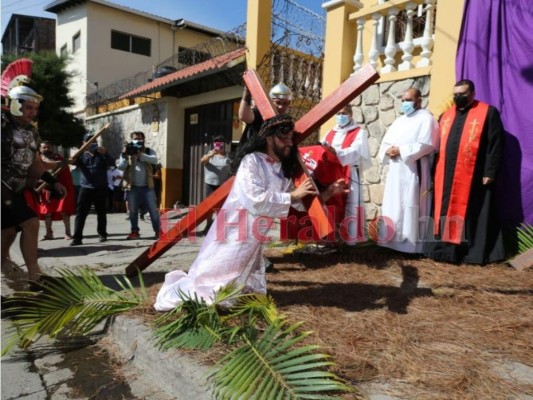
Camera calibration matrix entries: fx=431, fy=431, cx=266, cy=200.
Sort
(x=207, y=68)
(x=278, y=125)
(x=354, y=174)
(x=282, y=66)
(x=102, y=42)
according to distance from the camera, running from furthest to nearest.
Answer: (x=102, y=42) < (x=207, y=68) < (x=282, y=66) < (x=354, y=174) < (x=278, y=125)

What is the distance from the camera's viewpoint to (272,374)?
1945 mm

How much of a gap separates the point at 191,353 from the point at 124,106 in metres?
12.5

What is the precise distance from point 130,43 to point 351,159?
16.2m

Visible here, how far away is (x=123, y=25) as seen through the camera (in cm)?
1766

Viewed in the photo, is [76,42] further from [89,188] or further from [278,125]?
[278,125]

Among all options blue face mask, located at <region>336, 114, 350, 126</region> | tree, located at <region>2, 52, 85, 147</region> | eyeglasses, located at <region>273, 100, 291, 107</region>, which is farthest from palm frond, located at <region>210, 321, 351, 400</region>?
tree, located at <region>2, 52, 85, 147</region>

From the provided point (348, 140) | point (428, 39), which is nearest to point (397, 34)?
point (428, 39)

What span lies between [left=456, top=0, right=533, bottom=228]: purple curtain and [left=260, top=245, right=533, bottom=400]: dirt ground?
0.80 metres

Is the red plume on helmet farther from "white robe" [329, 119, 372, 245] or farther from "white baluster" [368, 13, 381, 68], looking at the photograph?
"white baluster" [368, 13, 381, 68]

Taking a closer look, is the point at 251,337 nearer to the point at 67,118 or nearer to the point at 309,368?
the point at 309,368

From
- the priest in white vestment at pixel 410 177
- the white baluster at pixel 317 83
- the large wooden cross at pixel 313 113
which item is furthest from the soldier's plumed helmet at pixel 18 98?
the white baluster at pixel 317 83

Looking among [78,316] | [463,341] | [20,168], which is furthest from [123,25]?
[463,341]

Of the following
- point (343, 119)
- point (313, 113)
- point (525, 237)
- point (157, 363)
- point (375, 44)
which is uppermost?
point (375, 44)

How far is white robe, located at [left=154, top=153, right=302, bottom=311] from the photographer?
280cm
